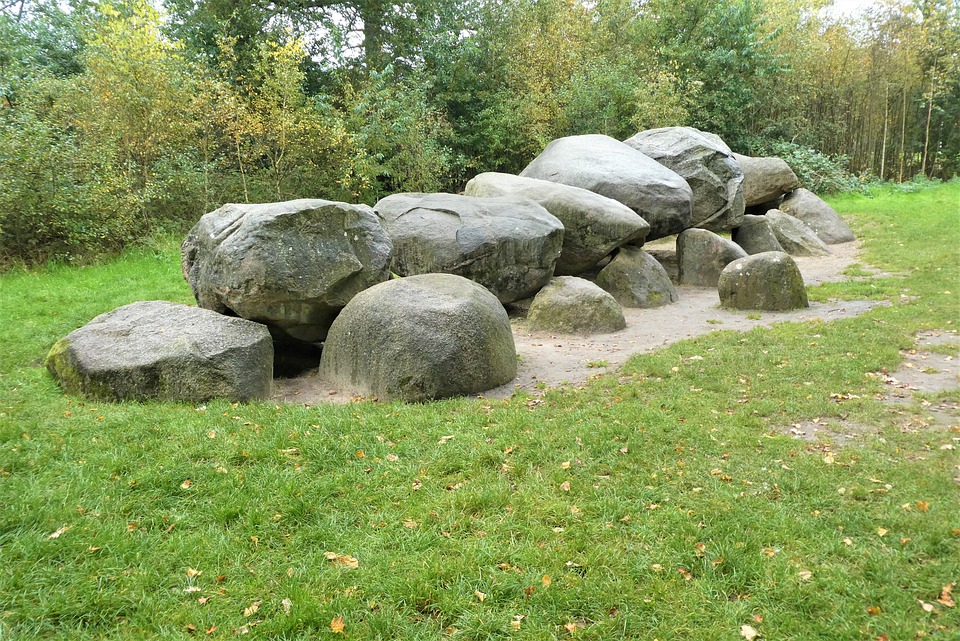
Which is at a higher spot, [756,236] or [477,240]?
[477,240]

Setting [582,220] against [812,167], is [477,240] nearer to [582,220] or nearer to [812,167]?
[582,220]

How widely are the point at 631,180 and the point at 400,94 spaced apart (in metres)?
9.09

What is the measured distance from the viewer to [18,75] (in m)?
16.1

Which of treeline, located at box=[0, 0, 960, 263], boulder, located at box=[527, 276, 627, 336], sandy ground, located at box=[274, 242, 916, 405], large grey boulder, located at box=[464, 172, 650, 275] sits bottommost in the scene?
sandy ground, located at box=[274, 242, 916, 405]

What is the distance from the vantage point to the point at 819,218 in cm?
1806

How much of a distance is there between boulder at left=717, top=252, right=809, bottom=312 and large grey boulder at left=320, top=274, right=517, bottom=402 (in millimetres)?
5332

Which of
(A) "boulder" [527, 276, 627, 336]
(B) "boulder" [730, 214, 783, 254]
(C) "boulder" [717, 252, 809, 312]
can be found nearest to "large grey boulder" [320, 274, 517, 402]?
(A) "boulder" [527, 276, 627, 336]

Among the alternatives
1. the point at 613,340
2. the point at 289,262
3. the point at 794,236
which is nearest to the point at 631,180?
the point at 613,340

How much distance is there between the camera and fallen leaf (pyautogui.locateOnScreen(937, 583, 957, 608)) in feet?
11.1

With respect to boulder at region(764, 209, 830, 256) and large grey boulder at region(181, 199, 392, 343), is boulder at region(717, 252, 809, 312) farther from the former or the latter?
boulder at region(764, 209, 830, 256)

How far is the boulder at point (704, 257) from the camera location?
13453 millimetres

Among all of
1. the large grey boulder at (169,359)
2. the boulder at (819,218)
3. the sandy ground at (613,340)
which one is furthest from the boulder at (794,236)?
the large grey boulder at (169,359)

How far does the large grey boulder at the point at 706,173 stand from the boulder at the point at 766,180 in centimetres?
337

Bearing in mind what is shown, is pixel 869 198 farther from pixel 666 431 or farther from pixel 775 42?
pixel 666 431
